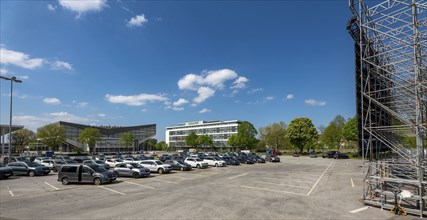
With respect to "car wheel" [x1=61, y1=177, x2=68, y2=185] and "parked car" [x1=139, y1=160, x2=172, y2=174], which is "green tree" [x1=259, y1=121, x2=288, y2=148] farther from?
"car wheel" [x1=61, y1=177, x2=68, y2=185]

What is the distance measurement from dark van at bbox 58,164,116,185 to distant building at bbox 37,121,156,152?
91.8 m

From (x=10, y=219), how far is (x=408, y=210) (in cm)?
1802

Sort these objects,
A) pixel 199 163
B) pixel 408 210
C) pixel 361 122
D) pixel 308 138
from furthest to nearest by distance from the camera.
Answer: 1. pixel 308 138
2. pixel 199 163
3. pixel 361 122
4. pixel 408 210

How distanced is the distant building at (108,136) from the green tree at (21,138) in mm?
13462

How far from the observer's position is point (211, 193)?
16547 millimetres

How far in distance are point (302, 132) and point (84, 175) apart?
67.9m

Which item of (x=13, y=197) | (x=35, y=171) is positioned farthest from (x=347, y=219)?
(x=35, y=171)

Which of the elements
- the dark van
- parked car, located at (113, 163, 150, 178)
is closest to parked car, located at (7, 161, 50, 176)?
the dark van

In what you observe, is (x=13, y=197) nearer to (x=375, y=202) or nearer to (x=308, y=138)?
(x=375, y=202)

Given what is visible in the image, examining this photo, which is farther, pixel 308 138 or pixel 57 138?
pixel 57 138

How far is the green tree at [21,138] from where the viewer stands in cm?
9651

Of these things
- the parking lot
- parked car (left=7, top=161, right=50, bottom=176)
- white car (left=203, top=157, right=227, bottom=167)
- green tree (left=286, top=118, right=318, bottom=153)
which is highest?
green tree (left=286, top=118, right=318, bottom=153)

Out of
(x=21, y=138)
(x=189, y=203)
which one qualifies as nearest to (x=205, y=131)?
(x=21, y=138)

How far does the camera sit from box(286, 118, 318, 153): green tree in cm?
7731
